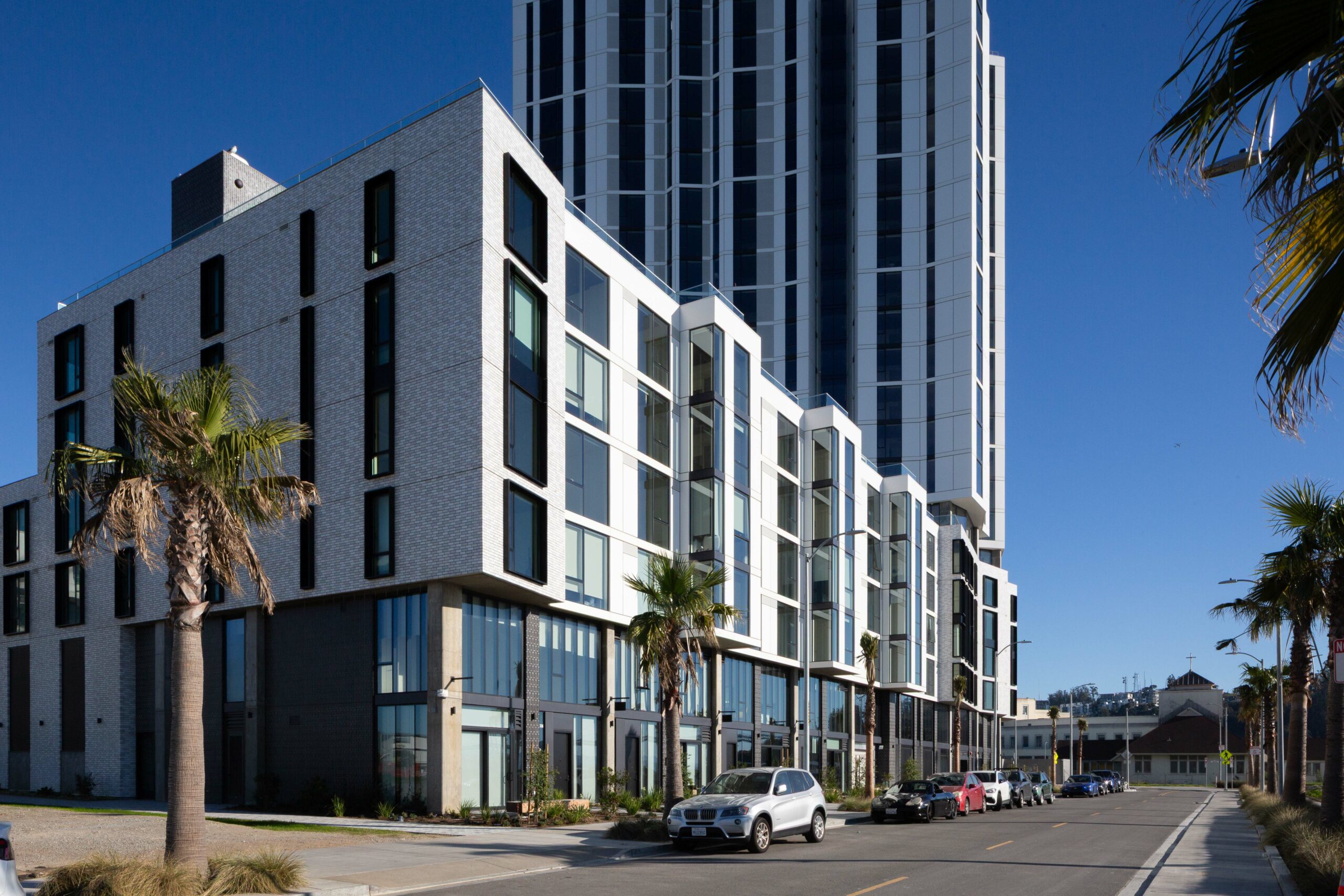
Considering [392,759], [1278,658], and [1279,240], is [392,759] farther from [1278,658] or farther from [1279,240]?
[1278,658]

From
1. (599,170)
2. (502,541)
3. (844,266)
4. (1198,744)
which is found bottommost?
(1198,744)

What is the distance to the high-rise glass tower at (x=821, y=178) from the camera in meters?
89.4

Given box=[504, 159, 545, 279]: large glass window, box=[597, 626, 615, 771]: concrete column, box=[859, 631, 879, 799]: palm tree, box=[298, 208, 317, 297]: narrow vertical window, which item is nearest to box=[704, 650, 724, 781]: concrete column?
box=[859, 631, 879, 799]: palm tree

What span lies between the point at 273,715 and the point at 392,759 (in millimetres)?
5739

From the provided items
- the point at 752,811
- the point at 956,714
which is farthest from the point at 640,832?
the point at 956,714

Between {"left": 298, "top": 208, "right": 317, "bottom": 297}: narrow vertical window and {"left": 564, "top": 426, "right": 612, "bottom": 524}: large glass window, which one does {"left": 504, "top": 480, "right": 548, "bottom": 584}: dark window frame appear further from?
{"left": 298, "top": 208, "right": 317, "bottom": 297}: narrow vertical window

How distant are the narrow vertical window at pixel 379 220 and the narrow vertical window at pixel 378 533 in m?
6.84

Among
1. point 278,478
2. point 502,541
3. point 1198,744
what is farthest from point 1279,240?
point 1198,744

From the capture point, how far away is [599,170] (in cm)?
9844

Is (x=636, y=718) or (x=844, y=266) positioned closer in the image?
(x=636, y=718)

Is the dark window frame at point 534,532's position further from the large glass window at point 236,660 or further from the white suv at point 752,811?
the large glass window at point 236,660

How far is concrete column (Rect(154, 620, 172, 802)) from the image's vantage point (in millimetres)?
40594

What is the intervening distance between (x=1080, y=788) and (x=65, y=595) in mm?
55237

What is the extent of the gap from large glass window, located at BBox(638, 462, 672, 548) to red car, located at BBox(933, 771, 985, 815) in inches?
494
